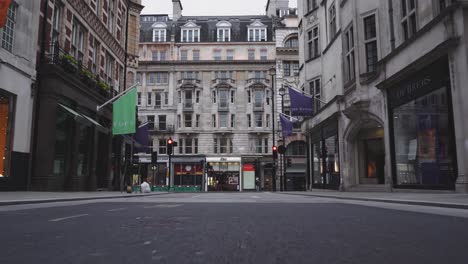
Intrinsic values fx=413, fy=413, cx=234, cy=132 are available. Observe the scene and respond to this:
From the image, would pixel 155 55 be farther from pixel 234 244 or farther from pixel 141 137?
pixel 234 244

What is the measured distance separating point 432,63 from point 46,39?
17.3 metres

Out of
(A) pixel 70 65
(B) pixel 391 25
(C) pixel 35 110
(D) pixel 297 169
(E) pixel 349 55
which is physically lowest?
(D) pixel 297 169

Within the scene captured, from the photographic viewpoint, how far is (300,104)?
87.9 feet

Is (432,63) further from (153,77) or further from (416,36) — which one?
(153,77)

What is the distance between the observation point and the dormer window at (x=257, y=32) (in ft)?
194

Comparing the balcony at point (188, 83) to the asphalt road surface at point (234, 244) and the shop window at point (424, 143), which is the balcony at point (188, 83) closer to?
the shop window at point (424, 143)

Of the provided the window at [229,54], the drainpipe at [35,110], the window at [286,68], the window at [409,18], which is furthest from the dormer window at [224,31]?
the window at [409,18]

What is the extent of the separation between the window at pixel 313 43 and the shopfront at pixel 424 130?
41.7 feet

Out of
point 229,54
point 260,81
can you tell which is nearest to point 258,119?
point 260,81

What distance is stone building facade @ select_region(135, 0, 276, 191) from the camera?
5519 cm

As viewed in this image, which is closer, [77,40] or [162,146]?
[77,40]

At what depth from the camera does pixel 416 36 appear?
52.3 feet

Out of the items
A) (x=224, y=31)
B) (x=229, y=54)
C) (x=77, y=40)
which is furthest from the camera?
(x=224, y=31)

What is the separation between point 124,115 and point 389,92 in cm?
1334
